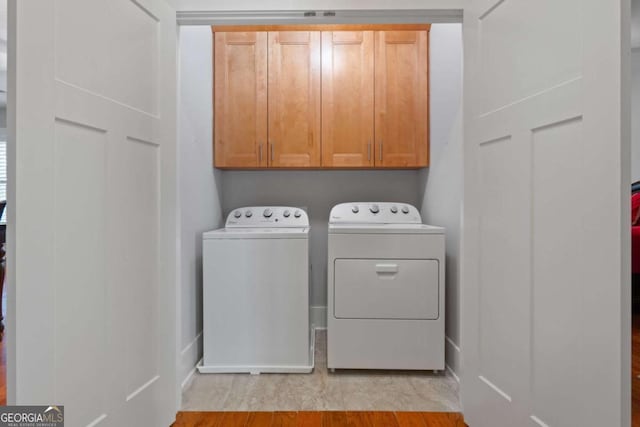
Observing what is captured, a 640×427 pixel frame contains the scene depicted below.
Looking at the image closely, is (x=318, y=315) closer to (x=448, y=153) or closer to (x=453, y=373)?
(x=453, y=373)

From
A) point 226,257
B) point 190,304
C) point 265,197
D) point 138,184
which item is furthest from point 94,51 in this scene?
point 265,197

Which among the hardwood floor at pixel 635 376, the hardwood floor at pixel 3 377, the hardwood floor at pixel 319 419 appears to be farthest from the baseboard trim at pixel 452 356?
the hardwood floor at pixel 3 377

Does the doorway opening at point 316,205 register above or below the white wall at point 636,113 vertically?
below

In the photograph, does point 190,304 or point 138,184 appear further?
point 190,304

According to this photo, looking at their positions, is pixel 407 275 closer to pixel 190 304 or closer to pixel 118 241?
pixel 190 304

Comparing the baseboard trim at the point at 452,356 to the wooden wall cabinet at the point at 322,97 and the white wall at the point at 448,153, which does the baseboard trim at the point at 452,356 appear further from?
the wooden wall cabinet at the point at 322,97

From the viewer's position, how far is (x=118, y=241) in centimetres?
118

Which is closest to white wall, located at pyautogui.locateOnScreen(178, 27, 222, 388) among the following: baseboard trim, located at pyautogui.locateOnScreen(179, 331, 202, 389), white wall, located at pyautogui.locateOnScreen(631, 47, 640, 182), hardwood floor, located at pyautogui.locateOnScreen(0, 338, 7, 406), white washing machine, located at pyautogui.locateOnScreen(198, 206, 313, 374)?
baseboard trim, located at pyautogui.locateOnScreen(179, 331, 202, 389)

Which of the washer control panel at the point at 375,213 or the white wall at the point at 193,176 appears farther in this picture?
the washer control panel at the point at 375,213

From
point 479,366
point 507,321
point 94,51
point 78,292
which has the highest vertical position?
point 94,51

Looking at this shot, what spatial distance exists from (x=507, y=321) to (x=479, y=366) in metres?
0.29

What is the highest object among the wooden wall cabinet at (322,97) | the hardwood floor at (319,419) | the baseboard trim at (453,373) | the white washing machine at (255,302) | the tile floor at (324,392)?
the wooden wall cabinet at (322,97)

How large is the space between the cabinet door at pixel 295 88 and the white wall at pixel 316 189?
0.41m

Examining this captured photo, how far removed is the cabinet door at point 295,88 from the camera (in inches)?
99.1
